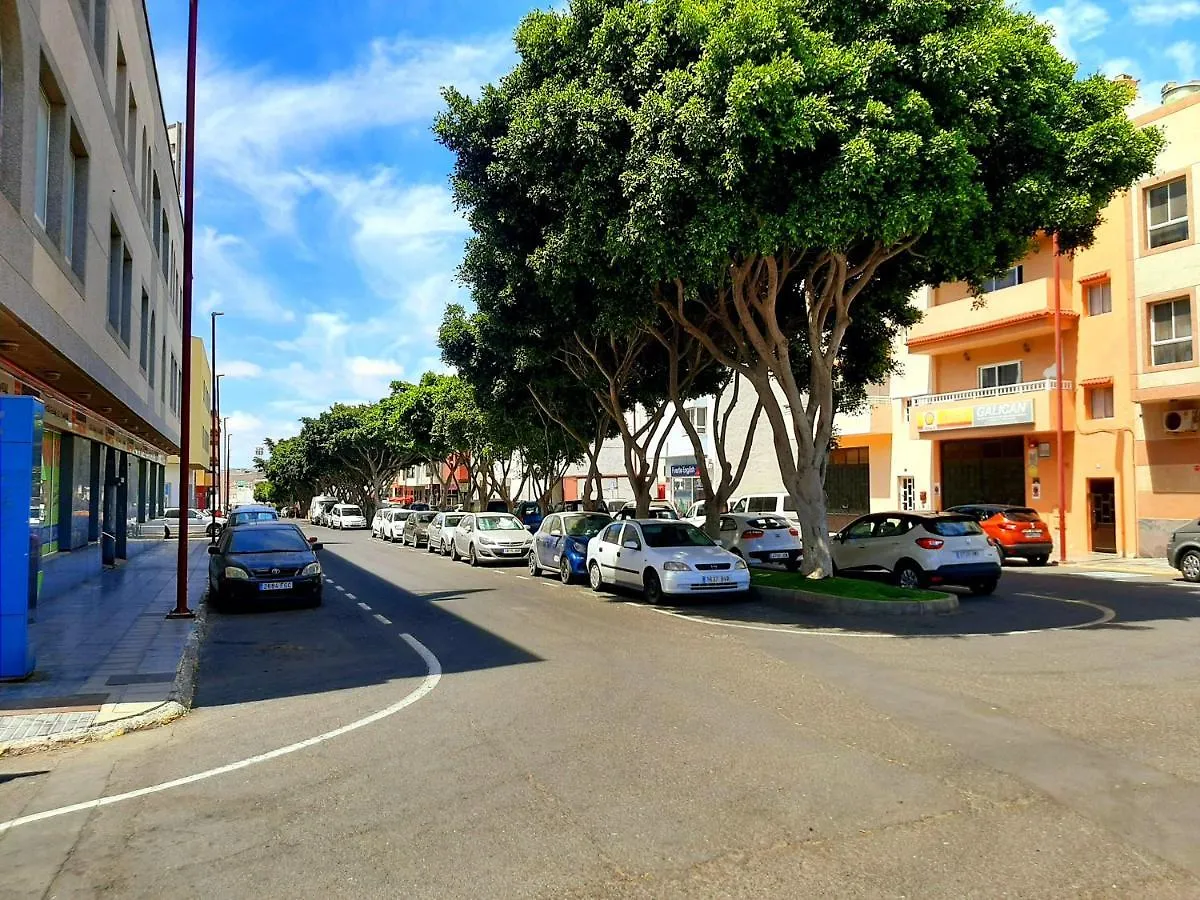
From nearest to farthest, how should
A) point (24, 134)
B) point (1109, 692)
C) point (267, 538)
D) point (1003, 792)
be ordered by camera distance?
1. point (1003, 792)
2. point (1109, 692)
3. point (24, 134)
4. point (267, 538)

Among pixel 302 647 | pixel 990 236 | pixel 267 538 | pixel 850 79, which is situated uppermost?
pixel 850 79

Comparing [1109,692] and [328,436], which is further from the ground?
[328,436]

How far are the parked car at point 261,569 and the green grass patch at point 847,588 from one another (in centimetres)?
807

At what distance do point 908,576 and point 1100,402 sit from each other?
46.9 feet

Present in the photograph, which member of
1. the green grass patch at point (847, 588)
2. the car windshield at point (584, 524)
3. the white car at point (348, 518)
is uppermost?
the car windshield at point (584, 524)

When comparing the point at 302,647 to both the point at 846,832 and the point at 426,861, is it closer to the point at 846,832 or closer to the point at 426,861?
the point at 426,861

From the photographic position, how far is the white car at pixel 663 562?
14969mm

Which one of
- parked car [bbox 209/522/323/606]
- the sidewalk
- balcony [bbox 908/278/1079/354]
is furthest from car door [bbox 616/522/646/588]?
balcony [bbox 908/278/1079/354]

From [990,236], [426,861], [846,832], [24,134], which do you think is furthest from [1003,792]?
[24,134]

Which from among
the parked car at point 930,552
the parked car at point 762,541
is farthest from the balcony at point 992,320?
the parked car at point 930,552

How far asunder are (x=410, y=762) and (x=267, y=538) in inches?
449

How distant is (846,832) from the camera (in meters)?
4.71

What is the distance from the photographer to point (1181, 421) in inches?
926

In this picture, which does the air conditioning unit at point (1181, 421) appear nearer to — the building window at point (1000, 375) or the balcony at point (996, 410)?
the balcony at point (996, 410)
